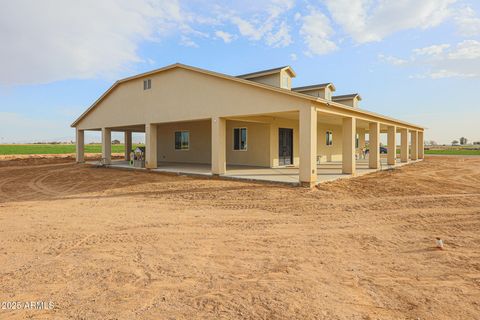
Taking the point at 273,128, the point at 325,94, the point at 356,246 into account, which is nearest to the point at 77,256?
the point at 356,246

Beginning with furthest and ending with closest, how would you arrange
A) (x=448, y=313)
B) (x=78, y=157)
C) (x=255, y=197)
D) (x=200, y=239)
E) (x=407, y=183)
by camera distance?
1. (x=78, y=157)
2. (x=407, y=183)
3. (x=255, y=197)
4. (x=200, y=239)
5. (x=448, y=313)

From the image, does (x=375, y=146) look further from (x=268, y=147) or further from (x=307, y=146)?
A: (x=307, y=146)

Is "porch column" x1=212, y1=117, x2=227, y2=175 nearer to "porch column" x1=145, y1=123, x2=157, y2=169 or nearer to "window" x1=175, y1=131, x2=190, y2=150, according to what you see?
"porch column" x1=145, y1=123, x2=157, y2=169

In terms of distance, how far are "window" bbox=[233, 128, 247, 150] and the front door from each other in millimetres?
2072

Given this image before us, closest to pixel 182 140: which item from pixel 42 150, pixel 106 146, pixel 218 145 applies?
pixel 106 146

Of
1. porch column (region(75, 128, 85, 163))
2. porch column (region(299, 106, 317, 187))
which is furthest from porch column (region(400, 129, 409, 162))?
porch column (region(75, 128, 85, 163))

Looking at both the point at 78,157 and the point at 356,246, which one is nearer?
the point at 356,246

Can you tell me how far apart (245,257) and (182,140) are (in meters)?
17.7

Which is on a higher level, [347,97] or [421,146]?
[347,97]

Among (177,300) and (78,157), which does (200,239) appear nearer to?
(177,300)

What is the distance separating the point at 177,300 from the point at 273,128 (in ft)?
46.8

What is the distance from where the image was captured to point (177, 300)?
347 cm

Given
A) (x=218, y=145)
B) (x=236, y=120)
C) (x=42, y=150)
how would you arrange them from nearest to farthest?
1. (x=218, y=145)
2. (x=236, y=120)
3. (x=42, y=150)

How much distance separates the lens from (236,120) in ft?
52.6
